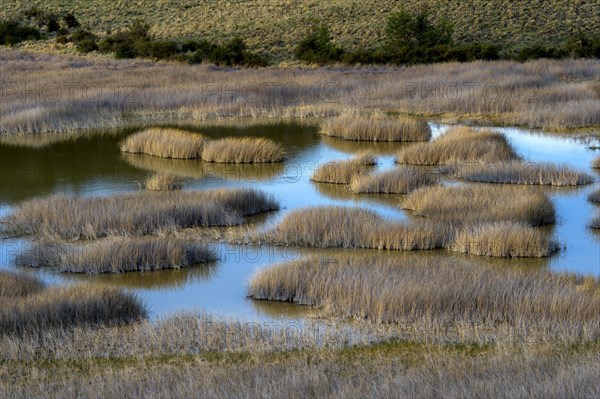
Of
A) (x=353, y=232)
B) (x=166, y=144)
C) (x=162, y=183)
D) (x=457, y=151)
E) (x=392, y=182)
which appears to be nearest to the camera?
(x=353, y=232)

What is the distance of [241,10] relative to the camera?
6103 centimetres

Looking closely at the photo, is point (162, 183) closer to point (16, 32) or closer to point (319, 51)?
point (319, 51)

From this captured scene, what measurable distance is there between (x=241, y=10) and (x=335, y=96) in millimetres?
32979

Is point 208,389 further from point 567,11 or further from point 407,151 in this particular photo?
point 567,11

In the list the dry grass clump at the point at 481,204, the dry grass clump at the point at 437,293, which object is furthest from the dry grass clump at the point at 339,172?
the dry grass clump at the point at 437,293

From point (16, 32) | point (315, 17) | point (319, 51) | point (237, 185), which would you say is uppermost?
point (315, 17)

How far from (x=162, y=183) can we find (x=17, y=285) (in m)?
6.62

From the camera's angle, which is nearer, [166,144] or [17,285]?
[17,285]

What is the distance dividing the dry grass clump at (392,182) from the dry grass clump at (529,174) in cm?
106

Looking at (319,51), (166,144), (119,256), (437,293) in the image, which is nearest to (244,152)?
(166,144)

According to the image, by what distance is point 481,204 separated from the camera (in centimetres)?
1516

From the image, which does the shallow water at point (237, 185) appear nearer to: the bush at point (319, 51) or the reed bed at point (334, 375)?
the reed bed at point (334, 375)

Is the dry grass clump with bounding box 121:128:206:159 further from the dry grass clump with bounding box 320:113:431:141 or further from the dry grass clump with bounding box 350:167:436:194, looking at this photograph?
the dry grass clump with bounding box 350:167:436:194

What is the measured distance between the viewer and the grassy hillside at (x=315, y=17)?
49.3m
